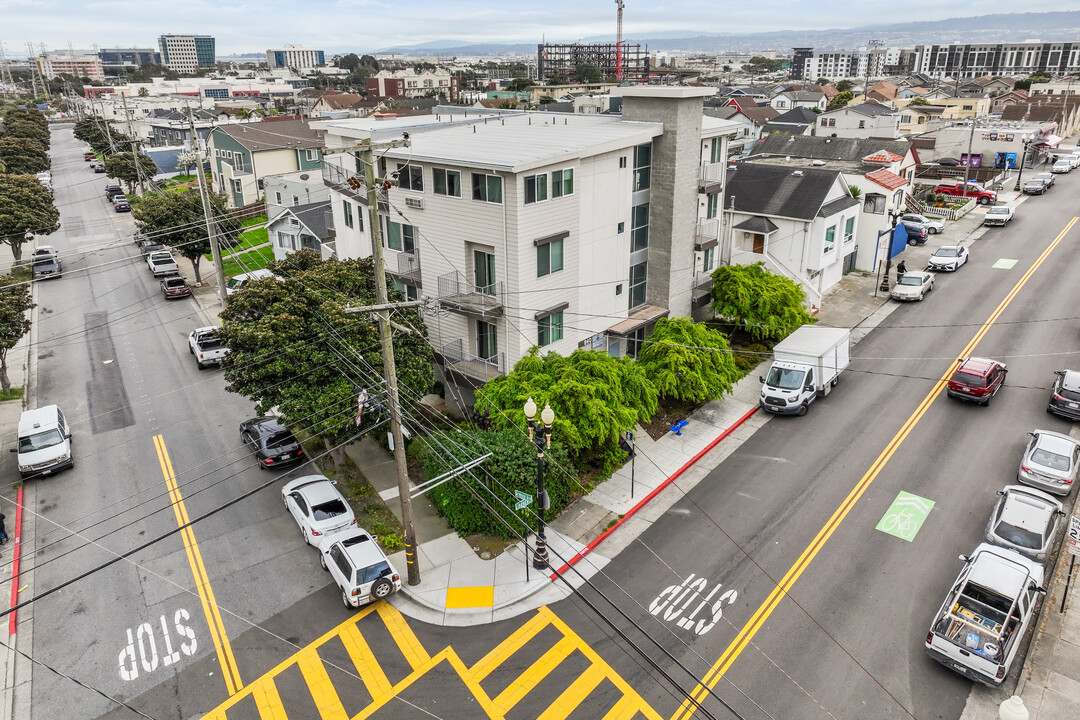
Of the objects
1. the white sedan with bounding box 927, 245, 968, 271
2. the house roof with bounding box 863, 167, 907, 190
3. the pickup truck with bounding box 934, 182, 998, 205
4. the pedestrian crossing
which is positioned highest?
the house roof with bounding box 863, 167, 907, 190

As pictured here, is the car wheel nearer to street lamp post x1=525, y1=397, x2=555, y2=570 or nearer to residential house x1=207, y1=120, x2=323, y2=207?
street lamp post x1=525, y1=397, x2=555, y2=570

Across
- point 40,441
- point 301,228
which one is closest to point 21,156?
point 301,228

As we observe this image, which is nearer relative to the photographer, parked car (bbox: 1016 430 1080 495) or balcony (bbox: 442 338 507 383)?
parked car (bbox: 1016 430 1080 495)

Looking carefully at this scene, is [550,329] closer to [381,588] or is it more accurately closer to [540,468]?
[540,468]

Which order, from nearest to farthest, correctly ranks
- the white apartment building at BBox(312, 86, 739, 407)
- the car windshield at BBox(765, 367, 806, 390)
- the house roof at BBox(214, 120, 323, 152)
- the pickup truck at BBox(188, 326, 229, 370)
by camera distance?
the white apartment building at BBox(312, 86, 739, 407) → the car windshield at BBox(765, 367, 806, 390) → the pickup truck at BBox(188, 326, 229, 370) → the house roof at BBox(214, 120, 323, 152)

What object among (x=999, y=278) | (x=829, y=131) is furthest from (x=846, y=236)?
(x=829, y=131)

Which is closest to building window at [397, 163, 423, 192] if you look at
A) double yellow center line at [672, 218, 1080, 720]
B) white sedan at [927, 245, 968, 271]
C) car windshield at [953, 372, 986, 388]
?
double yellow center line at [672, 218, 1080, 720]

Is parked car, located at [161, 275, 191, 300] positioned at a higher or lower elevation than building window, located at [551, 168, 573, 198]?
lower
